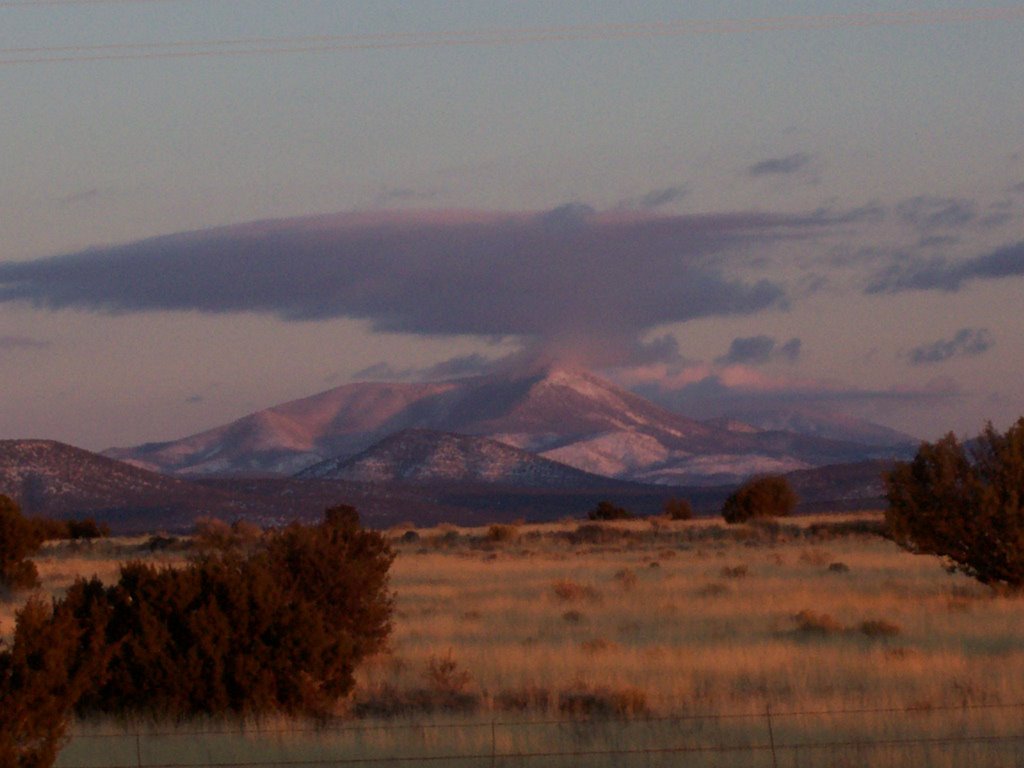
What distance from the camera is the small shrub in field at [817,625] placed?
936 inches

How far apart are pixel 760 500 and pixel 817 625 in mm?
58984

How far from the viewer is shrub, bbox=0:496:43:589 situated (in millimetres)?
38219

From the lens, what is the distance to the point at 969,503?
30.5 metres

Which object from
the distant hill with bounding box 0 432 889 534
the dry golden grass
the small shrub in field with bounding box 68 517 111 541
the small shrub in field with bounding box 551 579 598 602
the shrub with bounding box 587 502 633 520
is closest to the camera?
the dry golden grass

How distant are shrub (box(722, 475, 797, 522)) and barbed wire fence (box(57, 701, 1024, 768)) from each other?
64.7 metres

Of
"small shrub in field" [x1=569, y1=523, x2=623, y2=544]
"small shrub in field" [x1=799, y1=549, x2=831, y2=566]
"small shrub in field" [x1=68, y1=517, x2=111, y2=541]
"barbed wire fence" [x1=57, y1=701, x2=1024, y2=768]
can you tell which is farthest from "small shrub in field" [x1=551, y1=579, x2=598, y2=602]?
"small shrub in field" [x1=68, y1=517, x2=111, y2=541]

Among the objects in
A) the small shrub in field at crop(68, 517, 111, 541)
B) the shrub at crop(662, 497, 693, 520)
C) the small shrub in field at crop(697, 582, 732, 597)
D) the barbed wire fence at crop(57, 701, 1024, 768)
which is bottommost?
the barbed wire fence at crop(57, 701, 1024, 768)

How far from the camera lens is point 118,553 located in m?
58.4

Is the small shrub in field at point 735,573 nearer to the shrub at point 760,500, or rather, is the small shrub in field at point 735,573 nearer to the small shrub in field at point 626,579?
the small shrub in field at point 626,579

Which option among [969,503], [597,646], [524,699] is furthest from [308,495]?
[524,699]

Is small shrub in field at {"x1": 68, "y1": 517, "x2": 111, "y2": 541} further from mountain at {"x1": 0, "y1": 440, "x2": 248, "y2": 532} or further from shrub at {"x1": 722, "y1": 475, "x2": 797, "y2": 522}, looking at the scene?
mountain at {"x1": 0, "y1": 440, "x2": 248, "y2": 532}

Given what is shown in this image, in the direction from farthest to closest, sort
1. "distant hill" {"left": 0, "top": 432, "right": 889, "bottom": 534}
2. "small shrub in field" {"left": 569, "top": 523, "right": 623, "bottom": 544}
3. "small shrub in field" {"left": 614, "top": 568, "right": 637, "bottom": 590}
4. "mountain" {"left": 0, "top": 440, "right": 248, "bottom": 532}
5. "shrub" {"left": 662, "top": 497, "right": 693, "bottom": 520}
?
"distant hill" {"left": 0, "top": 432, "right": 889, "bottom": 534} < "mountain" {"left": 0, "top": 440, "right": 248, "bottom": 532} < "shrub" {"left": 662, "top": 497, "right": 693, "bottom": 520} < "small shrub in field" {"left": 569, "top": 523, "right": 623, "bottom": 544} < "small shrub in field" {"left": 614, "top": 568, "right": 637, "bottom": 590}

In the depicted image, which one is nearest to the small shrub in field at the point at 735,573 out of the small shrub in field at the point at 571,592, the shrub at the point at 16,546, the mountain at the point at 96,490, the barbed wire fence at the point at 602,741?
the small shrub in field at the point at 571,592

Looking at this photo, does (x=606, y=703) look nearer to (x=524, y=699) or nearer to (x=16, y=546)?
(x=524, y=699)
